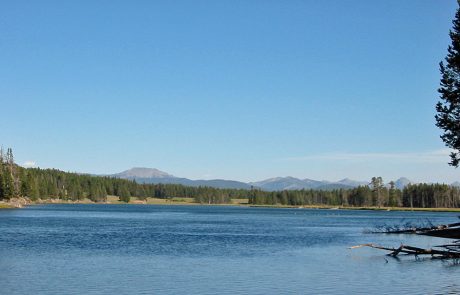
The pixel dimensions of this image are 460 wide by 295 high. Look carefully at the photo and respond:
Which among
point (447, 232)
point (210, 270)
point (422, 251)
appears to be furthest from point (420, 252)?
point (447, 232)

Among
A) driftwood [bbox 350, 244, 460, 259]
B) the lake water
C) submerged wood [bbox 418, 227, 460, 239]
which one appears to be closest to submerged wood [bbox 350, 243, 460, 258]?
driftwood [bbox 350, 244, 460, 259]

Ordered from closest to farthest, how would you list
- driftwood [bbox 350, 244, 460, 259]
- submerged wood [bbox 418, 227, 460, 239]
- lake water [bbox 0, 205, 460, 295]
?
lake water [bbox 0, 205, 460, 295] < driftwood [bbox 350, 244, 460, 259] < submerged wood [bbox 418, 227, 460, 239]

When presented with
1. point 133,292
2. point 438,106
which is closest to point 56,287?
point 133,292

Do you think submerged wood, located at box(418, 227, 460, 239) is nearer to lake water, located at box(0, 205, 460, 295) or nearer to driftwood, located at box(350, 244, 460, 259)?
lake water, located at box(0, 205, 460, 295)

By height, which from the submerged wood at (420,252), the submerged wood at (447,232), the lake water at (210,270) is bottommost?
the lake water at (210,270)

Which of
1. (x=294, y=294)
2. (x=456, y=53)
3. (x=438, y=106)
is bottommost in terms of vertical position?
(x=294, y=294)

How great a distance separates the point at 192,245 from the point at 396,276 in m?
34.7

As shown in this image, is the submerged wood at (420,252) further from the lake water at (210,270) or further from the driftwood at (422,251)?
the lake water at (210,270)

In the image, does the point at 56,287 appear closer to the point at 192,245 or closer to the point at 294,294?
the point at 294,294

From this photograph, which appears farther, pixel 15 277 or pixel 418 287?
pixel 15 277

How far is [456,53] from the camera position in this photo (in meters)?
57.6

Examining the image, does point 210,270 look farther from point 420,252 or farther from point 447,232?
point 447,232

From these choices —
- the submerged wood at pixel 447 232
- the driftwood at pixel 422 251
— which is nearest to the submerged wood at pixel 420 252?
the driftwood at pixel 422 251

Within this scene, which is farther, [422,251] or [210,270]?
[422,251]
